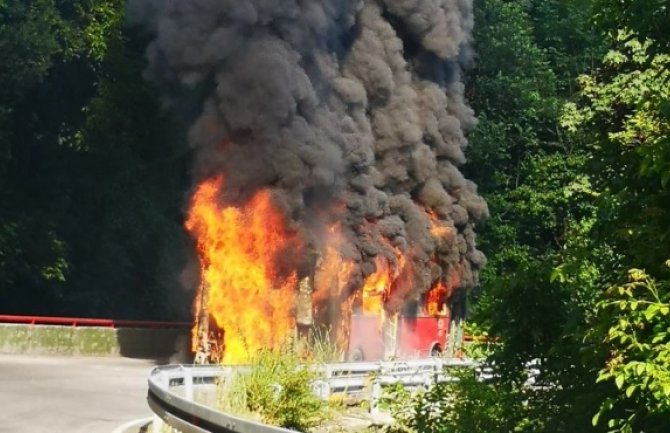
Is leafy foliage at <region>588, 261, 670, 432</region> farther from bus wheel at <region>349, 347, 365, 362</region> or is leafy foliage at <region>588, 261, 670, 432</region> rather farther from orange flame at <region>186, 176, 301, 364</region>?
bus wheel at <region>349, 347, 365, 362</region>

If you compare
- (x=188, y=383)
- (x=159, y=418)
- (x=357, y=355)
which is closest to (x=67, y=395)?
(x=188, y=383)

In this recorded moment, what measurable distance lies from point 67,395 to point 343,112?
49.4 feet

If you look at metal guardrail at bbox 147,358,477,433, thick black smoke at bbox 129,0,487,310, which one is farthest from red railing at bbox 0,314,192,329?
metal guardrail at bbox 147,358,477,433

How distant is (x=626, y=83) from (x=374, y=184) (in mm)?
8424

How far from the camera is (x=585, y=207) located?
3866 cm

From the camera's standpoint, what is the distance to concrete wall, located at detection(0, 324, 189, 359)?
1110 inches

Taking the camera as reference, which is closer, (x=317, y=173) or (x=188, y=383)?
(x=188, y=383)

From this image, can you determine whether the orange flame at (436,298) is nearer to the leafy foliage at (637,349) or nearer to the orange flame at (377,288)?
the orange flame at (377,288)

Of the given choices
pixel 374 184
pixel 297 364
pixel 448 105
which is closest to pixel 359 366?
pixel 297 364

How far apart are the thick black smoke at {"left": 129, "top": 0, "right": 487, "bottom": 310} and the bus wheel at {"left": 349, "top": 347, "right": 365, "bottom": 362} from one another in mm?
1962

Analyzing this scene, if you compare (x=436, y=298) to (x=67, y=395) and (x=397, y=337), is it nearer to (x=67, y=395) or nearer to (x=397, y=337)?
(x=397, y=337)

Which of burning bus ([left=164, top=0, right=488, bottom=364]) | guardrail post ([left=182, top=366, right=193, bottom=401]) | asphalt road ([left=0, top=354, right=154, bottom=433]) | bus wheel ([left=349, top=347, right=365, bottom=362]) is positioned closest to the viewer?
guardrail post ([left=182, top=366, right=193, bottom=401])

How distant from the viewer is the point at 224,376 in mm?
13812

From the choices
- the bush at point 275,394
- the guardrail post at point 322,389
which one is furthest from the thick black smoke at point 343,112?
the bush at point 275,394
